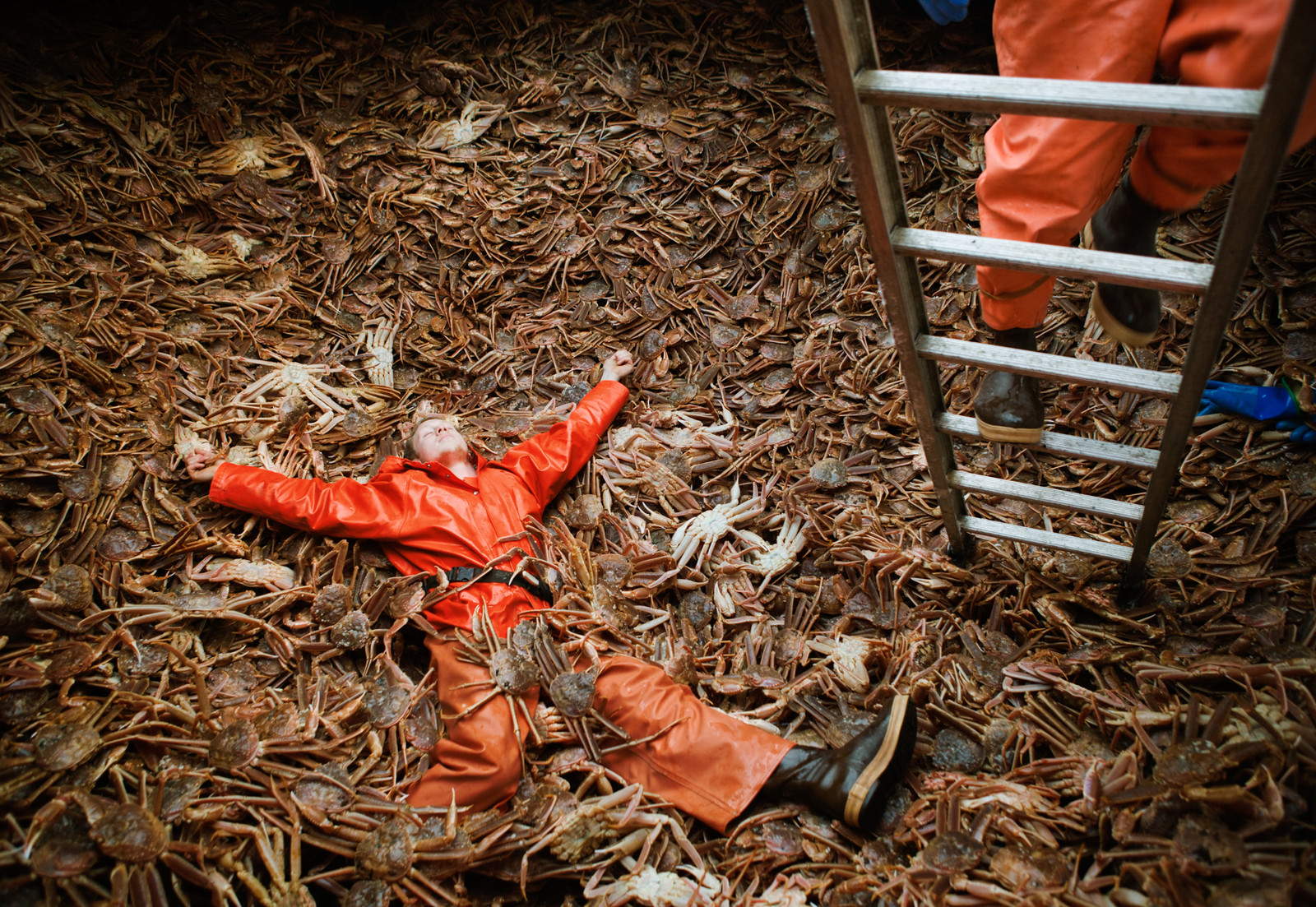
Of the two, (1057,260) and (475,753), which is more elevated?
(1057,260)

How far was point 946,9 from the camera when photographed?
211 cm

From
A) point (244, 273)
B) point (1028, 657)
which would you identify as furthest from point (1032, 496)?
point (244, 273)

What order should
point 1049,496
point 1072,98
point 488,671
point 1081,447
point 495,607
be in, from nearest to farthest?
point 1072,98
point 1081,447
point 1049,496
point 488,671
point 495,607

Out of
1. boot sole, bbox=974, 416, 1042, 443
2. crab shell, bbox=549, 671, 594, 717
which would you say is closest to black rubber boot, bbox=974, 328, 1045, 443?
boot sole, bbox=974, 416, 1042, 443

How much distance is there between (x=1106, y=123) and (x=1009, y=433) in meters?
0.87

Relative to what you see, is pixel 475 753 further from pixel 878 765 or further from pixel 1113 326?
pixel 1113 326

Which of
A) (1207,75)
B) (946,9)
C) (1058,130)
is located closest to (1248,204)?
(1207,75)

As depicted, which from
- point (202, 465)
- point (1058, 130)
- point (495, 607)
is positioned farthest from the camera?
point (202, 465)

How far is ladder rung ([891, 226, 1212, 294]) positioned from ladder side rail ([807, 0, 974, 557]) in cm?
7

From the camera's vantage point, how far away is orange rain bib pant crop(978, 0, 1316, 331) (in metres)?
1.55

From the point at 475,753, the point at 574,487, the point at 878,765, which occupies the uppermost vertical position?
the point at 574,487

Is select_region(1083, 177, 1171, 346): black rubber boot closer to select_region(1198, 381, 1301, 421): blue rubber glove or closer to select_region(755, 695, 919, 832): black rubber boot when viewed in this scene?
select_region(1198, 381, 1301, 421): blue rubber glove

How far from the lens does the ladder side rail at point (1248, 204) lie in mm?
1284

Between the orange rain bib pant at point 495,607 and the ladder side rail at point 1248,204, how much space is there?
1.45m
